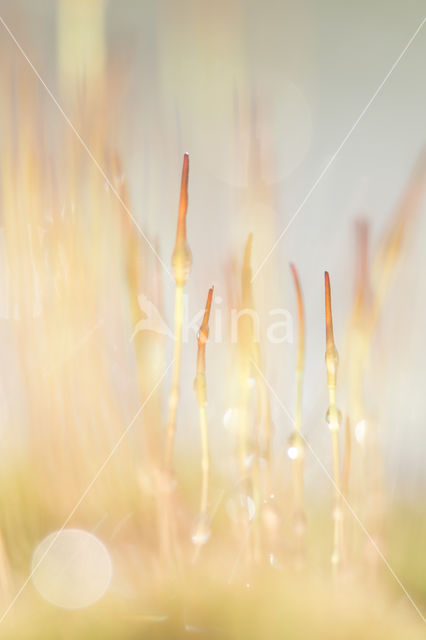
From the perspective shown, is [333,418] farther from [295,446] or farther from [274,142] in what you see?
[274,142]

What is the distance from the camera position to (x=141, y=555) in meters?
0.39

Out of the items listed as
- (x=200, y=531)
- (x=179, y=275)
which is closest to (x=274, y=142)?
(x=179, y=275)

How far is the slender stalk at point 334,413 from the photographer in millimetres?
360

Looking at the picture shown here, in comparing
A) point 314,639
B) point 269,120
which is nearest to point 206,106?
point 269,120

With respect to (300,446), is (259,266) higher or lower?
higher

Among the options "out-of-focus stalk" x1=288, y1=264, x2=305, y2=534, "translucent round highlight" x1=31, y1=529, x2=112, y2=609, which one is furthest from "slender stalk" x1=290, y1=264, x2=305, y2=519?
"translucent round highlight" x1=31, y1=529, x2=112, y2=609

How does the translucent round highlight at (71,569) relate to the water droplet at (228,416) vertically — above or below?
below

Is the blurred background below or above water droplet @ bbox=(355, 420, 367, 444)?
above

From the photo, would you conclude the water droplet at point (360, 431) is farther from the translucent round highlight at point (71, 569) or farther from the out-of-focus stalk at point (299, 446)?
the translucent round highlight at point (71, 569)

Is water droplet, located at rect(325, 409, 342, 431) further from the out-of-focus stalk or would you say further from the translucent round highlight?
the translucent round highlight

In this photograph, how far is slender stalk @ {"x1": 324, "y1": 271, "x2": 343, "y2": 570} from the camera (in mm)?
360

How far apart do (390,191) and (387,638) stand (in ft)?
1.16

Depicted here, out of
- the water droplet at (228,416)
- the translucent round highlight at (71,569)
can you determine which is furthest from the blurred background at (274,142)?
the translucent round highlight at (71,569)

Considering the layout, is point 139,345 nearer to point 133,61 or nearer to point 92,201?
point 92,201
